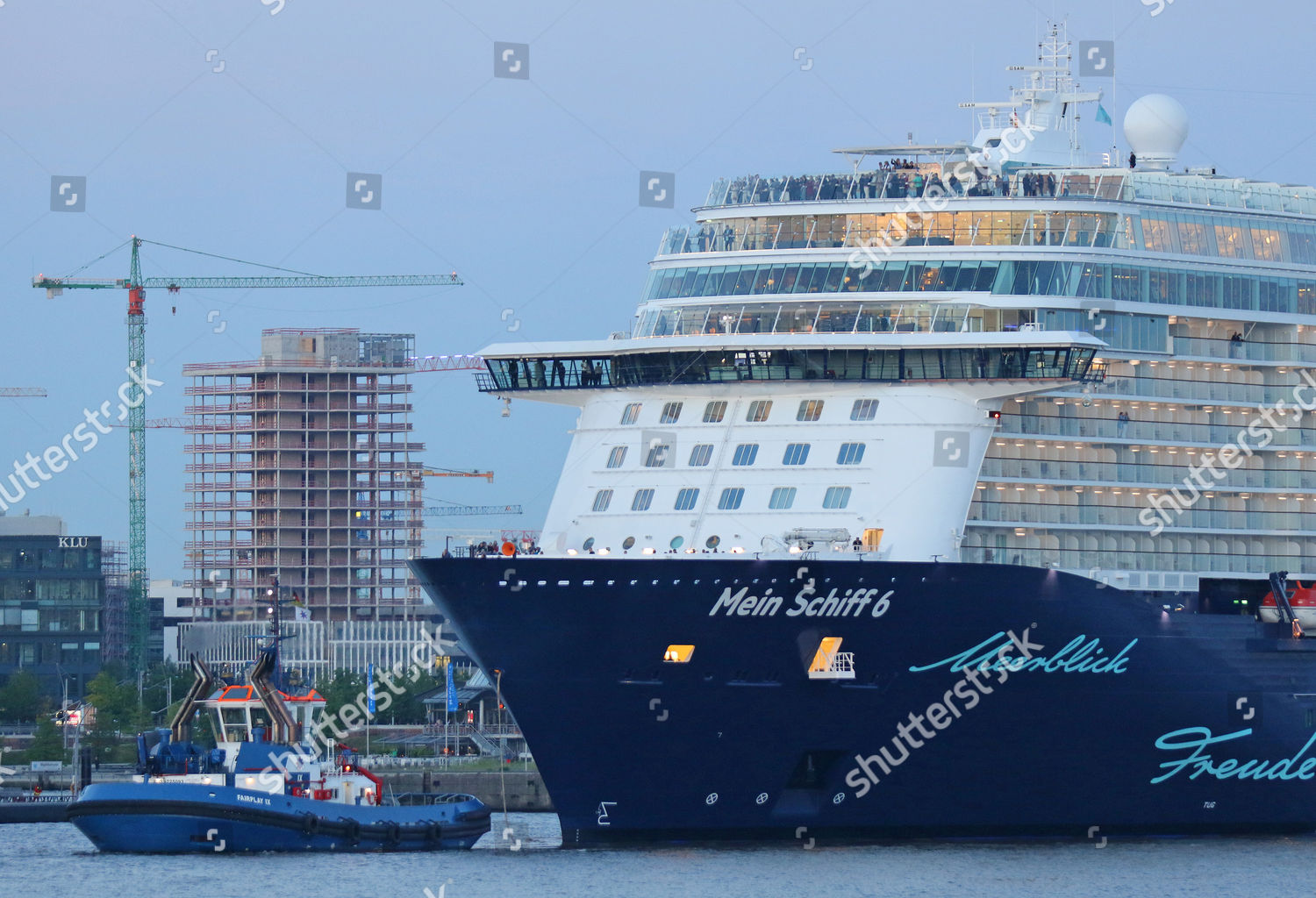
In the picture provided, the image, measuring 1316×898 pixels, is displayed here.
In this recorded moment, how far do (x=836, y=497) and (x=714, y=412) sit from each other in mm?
3994

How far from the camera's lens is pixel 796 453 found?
57938 mm

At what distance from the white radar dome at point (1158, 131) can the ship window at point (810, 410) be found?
15884 mm

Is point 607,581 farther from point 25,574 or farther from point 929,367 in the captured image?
point 25,574

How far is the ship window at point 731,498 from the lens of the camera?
5784 centimetres

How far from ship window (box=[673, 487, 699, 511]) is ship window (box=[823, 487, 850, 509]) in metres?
3.15

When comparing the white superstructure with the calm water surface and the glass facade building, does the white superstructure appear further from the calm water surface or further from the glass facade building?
the glass facade building

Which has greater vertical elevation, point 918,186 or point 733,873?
point 918,186

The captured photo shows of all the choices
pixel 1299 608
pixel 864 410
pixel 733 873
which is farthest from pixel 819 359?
pixel 1299 608

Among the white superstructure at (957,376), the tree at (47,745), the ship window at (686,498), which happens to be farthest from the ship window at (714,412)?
the tree at (47,745)

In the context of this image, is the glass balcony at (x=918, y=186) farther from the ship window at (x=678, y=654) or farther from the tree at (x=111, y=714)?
the tree at (x=111, y=714)

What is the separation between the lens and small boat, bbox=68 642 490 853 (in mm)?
61688

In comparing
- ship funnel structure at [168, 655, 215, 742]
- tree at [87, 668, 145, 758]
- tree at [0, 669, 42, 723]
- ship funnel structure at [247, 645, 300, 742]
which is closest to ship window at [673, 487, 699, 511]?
ship funnel structure at [247, 645, 300, 742]

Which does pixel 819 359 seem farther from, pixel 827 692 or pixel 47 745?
pixel 47 745

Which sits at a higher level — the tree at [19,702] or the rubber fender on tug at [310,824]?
the tree at [19,702]
